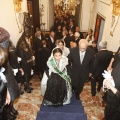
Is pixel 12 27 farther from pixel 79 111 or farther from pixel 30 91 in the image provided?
pixel 79 111

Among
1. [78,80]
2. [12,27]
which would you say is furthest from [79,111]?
[12,27]

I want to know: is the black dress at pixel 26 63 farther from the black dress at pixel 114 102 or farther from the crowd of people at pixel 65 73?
the black dress at pixel 114 102

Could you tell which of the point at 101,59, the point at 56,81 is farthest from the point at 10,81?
the point at 101,59

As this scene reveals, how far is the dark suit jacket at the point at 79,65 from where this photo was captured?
4.01m

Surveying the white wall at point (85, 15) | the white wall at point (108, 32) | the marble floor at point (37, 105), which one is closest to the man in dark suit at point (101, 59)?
the marble floor at point (37, 105)

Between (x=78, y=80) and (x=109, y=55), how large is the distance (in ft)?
3.50

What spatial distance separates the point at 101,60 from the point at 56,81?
1.42 metres

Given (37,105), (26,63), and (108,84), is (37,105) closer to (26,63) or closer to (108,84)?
(26,63)

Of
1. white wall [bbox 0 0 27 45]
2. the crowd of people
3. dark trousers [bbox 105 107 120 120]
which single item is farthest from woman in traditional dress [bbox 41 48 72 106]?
white wall [bbox 0 0 27 45]

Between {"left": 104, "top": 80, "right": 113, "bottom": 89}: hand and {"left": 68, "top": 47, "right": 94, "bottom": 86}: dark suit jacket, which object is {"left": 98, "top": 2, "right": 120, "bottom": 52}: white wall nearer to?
{"left": 68, "top": 47, "right": 94, "bottom": 86}: dark suit jacket

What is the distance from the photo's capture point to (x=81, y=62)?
406 cm

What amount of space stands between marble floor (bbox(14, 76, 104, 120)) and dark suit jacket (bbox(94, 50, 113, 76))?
0.77m

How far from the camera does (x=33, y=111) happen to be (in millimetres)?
3908

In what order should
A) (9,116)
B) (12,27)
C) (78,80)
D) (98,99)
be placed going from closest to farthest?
1. (9,116)
2. (78,80)
3. (98,99)
4. (12,27)
